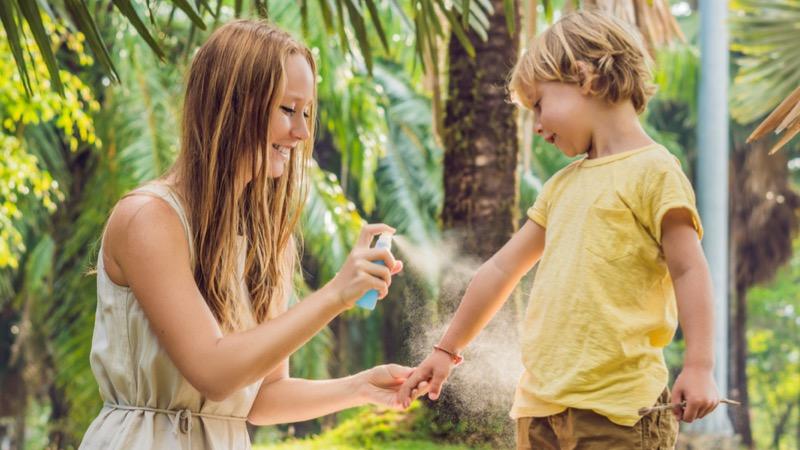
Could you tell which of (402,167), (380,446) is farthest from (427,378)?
(402,167)

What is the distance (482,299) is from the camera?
2.66m

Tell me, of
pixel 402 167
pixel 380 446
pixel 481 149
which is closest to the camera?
pixel 380 446

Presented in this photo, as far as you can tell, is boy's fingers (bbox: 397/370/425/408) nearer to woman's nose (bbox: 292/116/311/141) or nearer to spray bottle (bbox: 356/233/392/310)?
spray bottle (bbox: 356/233/392/310)

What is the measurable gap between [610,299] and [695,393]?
0.29 metres

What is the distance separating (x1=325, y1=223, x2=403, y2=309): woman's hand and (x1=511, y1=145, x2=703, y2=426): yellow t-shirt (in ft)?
1.42

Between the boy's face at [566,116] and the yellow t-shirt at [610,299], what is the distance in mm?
80

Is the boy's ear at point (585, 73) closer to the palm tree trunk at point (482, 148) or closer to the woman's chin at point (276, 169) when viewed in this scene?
the woman's chin at point (276, 169)

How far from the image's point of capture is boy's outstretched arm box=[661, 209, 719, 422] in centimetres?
220

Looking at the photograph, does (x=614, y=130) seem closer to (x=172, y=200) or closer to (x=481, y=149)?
(x=172, y=200)

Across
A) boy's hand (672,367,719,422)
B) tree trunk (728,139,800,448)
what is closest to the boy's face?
boy's hand (672,367,719,422)

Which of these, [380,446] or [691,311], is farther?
[380,446]

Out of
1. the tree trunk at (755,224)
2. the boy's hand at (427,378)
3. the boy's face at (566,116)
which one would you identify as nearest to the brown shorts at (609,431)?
the boy's hand at (427,378)

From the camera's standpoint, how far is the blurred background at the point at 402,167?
3801 mm

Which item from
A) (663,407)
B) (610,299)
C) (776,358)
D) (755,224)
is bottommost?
(776,358)
